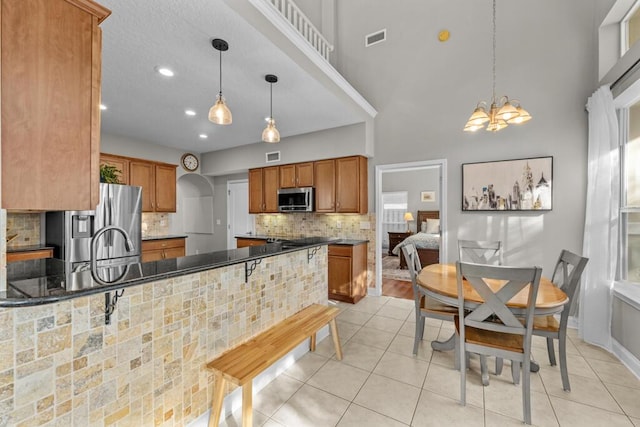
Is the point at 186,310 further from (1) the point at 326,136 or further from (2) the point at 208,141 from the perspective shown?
(2) the point at 208,141

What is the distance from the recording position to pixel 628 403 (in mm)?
1906

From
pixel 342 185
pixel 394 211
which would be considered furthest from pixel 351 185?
pixel 394 211

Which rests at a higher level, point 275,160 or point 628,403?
point 275,160

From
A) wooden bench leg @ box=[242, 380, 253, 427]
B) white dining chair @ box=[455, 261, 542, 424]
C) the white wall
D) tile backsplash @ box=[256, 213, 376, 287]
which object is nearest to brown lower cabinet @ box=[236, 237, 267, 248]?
tile backsplash @ box=[256, 213, 376, 287]

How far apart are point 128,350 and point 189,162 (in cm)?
515

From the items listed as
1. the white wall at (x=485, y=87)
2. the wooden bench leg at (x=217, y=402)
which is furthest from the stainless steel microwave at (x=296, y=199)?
the wooden bench leg at (x=217, y=402)

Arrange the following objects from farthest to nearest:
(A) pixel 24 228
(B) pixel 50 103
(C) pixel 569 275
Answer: (A) pixel 24 228 → (C) pixel 569 275 → (B) pixel 50 103

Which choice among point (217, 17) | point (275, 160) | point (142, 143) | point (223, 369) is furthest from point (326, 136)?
point (223, 369)

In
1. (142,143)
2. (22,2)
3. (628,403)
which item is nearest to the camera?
(22,2)

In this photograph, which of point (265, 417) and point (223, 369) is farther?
point (265, 417)

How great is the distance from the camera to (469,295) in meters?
2.00

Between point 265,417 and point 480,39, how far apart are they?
4823mm

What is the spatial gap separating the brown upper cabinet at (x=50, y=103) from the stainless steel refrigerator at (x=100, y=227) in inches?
78.8

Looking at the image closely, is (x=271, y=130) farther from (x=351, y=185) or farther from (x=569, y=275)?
(x=569, y=275)
